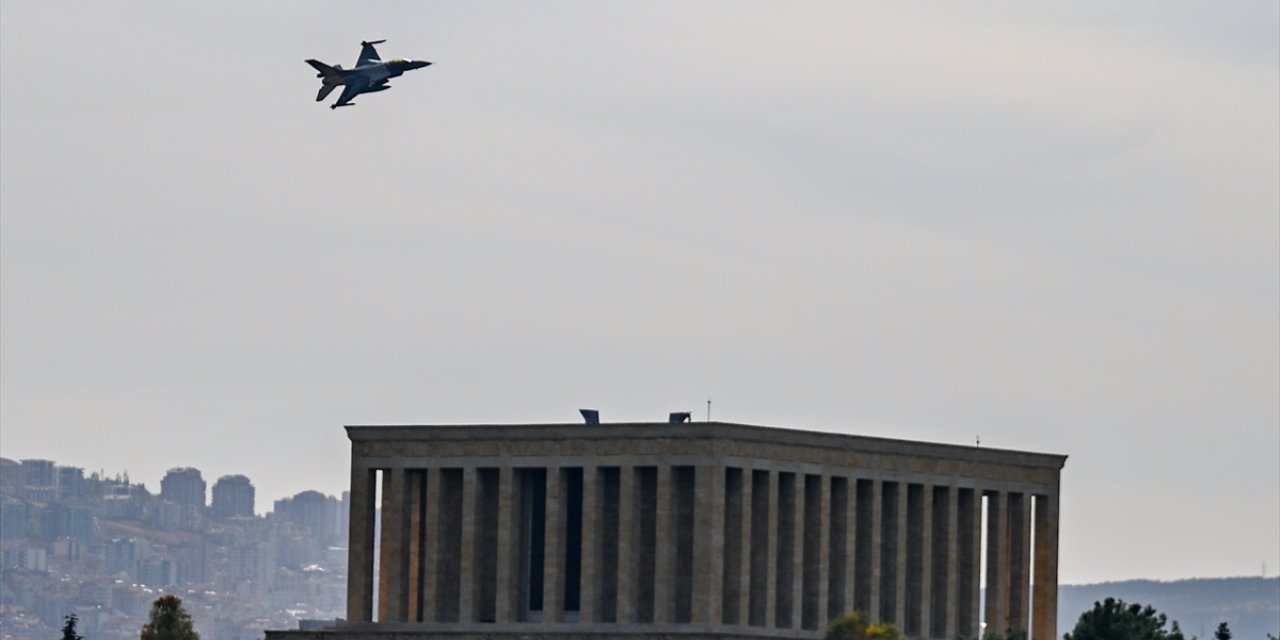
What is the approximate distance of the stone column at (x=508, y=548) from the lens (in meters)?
153

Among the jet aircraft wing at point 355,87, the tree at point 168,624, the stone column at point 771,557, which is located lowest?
the tree at point 168,624

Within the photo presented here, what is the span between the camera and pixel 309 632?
155250 mm

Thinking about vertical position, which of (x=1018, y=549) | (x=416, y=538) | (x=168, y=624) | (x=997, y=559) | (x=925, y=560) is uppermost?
(x=1018, y=549)

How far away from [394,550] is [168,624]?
1246 centimetres

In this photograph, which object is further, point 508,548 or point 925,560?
point 925,560

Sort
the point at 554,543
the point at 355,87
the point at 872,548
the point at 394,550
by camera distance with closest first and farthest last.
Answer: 1. the point at 554,543
2. the point at 872,548
3. the point at 394,550
4. the point at 355,87

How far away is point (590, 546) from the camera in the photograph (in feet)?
498

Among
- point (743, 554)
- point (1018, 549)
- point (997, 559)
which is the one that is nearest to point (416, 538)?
point (743, 554)

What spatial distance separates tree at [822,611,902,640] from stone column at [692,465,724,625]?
286 inches

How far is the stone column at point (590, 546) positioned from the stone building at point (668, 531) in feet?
0.26

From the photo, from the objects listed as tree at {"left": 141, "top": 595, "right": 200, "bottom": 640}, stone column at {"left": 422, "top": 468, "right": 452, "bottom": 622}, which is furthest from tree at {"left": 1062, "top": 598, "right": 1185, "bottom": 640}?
tree at {"left": 141, "top": 595, "right": 200, "bottom": 640}

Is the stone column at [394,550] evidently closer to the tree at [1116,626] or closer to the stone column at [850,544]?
the stone column at [850,544]

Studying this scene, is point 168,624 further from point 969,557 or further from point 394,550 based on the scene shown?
point 969,557

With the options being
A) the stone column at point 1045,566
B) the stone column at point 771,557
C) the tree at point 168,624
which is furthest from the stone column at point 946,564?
the tree at point 168,624
